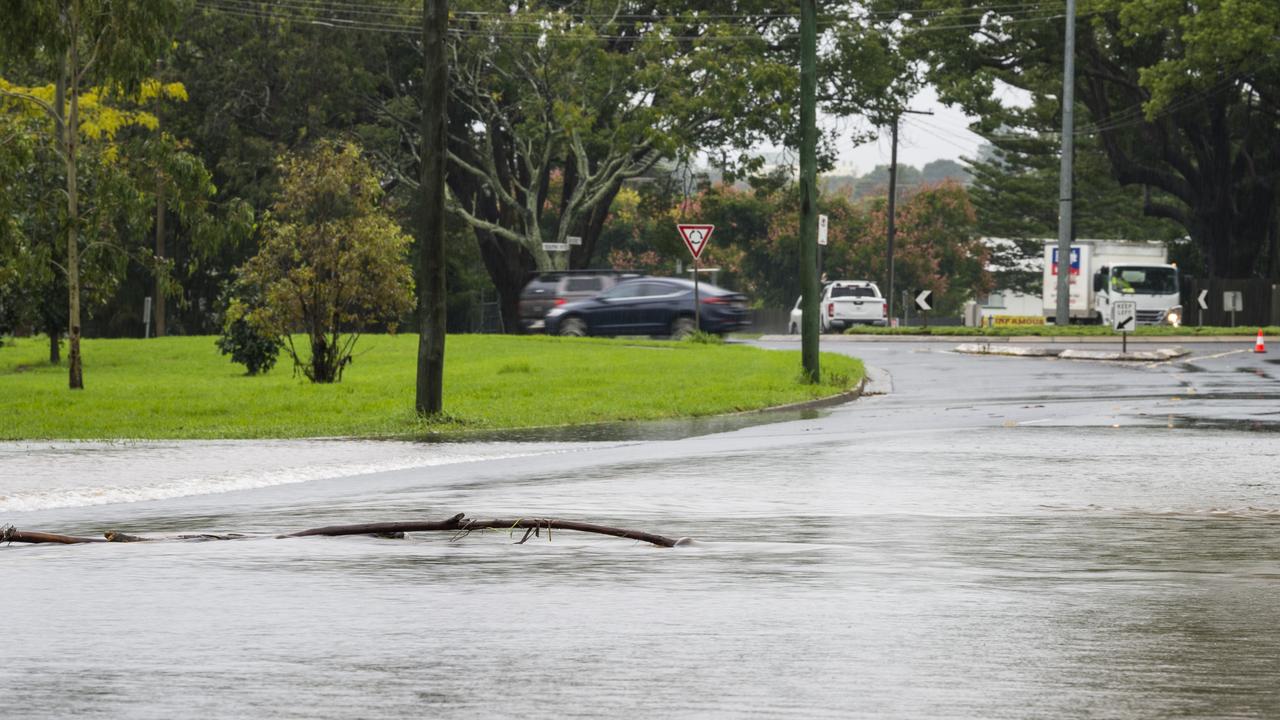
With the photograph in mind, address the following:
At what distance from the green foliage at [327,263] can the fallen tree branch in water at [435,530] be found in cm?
2079

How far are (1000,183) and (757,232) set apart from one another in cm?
1343

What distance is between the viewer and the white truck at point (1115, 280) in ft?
193

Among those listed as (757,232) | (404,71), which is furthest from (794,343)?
(757,232)

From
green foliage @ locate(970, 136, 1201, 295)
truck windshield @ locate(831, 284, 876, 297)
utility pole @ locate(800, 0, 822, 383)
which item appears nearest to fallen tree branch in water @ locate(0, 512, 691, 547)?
utility pole @ locate(800, 0, 822, 383)

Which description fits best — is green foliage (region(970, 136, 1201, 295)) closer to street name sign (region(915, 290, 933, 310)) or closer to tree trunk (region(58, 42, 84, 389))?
street name sign (region(915, 290, 933, 310))

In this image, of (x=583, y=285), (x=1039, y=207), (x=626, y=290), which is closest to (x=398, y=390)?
(x=626, y=290)

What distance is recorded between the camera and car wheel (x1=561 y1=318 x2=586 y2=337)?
1902 inches

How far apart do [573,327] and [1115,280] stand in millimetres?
20308

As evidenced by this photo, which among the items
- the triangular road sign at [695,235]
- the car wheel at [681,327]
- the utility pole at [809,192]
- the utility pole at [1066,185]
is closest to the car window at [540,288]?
the car wheel at [681,327]

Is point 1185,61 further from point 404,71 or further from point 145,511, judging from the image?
point 145,511

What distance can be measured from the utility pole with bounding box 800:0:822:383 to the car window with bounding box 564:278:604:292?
2093 cm

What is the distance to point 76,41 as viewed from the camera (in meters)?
29.3

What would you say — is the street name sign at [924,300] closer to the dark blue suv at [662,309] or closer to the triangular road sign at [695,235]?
the dark blue suv at [662,309]

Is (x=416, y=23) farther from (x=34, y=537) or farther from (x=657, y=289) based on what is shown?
(x=34, y=537)
